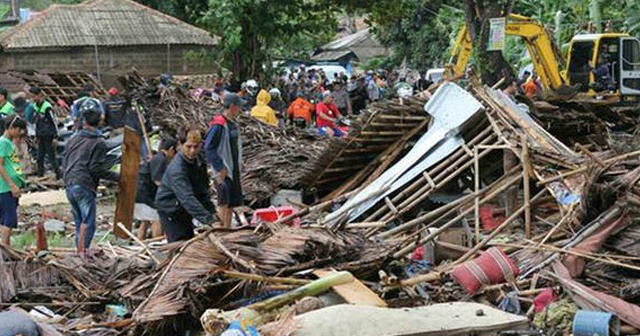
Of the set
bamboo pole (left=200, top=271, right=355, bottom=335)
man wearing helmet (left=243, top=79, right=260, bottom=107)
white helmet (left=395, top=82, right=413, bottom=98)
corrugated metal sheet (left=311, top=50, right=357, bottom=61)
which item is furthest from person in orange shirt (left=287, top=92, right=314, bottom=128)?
corrugated metal sheet (left=311, top=50, right=357, bottom=61)

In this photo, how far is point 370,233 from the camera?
A: 10.5 meters

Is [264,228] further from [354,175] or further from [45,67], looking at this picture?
[45,67]

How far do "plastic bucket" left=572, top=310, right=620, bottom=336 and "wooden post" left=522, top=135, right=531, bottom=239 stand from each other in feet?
8.33

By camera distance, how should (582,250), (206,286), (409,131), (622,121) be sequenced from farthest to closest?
(622,121), (409,131), (582,250), (206,286)

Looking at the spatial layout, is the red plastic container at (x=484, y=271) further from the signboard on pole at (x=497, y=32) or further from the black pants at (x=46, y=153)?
the black pants at (x=46, y=153)

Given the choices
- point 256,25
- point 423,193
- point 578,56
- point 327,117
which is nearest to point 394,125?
point 423,193

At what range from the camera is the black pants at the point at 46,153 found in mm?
19188

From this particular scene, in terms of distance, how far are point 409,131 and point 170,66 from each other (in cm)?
2289

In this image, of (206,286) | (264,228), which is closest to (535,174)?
(264,228)

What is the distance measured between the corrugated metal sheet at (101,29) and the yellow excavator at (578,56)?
11955 mm

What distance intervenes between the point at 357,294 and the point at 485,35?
14129 mm

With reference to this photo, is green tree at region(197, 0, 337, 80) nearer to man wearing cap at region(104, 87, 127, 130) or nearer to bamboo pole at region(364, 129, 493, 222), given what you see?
man wearing cap at region(104, 87, 127, 130)

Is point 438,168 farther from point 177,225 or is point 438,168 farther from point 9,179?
point 9,179

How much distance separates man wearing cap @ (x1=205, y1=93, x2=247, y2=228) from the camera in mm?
11414
